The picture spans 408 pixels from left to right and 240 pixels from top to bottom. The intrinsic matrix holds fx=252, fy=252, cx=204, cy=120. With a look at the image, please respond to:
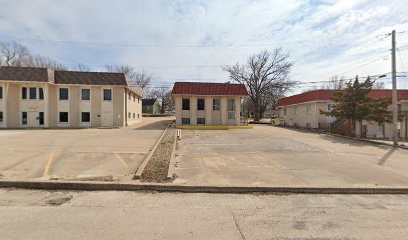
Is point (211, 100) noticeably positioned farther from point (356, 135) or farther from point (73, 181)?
point (73, 181)

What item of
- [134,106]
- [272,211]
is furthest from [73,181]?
[134,106]

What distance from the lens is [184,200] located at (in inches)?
229

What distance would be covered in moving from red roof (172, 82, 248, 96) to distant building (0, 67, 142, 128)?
271 inches

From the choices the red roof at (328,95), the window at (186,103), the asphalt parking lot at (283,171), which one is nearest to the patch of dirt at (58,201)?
the asphalt parking lot at (283,171)

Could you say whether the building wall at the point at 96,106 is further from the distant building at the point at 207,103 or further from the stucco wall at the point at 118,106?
the distant building at the point at 207,103

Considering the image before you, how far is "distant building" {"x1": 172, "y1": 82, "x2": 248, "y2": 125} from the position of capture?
3017 cm

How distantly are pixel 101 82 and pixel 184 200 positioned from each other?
28.0 meters

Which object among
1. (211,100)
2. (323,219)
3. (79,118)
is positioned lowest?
(323,219)

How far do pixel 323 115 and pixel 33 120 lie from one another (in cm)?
3467

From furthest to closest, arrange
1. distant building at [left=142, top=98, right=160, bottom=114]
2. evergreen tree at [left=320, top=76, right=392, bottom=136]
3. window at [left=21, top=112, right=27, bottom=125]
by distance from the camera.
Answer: distant building at [left=142, top=98, right=160, bottom=114] → window at [left=21, top=112, right=27, bottom=125] → evergreen tree at [left=320, top=76, right=392, bottom=136]

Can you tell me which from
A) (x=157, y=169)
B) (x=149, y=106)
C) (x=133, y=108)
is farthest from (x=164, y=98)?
(x=157, y=169)

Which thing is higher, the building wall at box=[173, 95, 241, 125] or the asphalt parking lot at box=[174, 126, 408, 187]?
the building wall at box=[173, 95, 241, 125]

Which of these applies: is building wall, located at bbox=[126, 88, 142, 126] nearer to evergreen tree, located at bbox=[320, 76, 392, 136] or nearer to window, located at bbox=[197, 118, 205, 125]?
window, located at bbox=[197, 118, 205, 125]

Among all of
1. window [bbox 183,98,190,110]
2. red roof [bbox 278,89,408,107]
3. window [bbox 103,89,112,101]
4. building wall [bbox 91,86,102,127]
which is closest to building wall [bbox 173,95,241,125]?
window [bbox 183,98,190,110]
